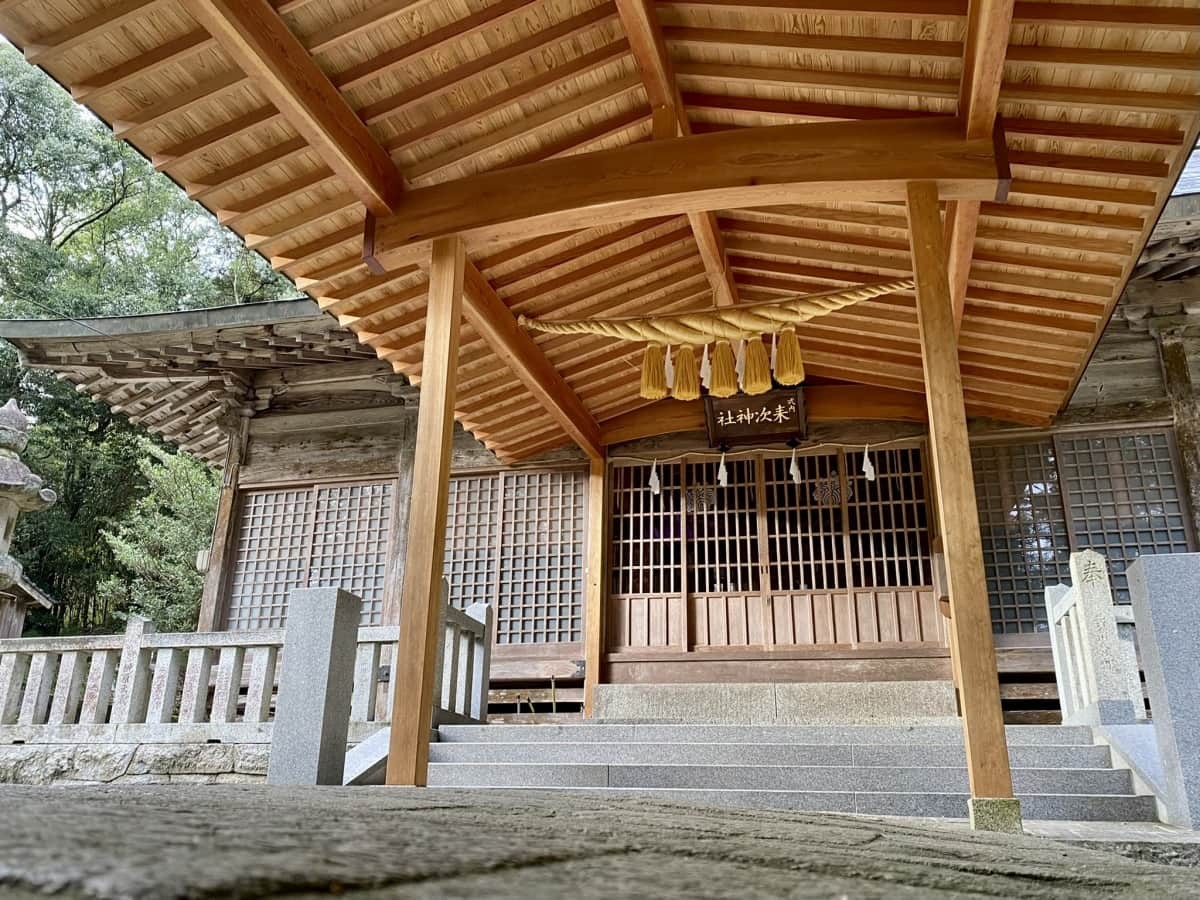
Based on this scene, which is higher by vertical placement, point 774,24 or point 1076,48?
point 774,24

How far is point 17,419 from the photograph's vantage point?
8.32 metres

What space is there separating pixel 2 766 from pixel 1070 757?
6.47m

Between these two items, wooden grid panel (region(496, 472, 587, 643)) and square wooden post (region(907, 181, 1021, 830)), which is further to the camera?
wooden grid panel (region(496, 472, 587, 643))

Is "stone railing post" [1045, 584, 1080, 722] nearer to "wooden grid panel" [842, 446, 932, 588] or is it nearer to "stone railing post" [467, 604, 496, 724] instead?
"wooden grid panel" [842, 446, 932, 588]

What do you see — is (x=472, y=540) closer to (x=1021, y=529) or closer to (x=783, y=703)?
(x=783, y=703)

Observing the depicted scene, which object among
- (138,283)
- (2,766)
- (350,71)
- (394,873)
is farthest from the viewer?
(138,283)

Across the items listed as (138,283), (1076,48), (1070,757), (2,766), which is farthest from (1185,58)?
(138,283)

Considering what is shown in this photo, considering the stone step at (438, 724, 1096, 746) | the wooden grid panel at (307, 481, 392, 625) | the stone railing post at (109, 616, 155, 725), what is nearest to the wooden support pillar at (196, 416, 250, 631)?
the wooden grid panel at (307, 481, 392, 625)

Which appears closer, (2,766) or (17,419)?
(2,766)

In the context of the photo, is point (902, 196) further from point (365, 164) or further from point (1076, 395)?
point (1076, 395)

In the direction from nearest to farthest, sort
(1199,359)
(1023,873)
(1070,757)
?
1. (1023,873)
2. (1070,757)
3. (1199,359)

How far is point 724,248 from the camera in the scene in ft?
23.8

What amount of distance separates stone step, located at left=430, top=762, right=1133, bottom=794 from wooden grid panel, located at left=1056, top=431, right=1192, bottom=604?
365cm

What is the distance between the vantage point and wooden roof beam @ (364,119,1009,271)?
4762 millimetres
